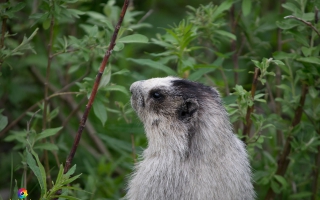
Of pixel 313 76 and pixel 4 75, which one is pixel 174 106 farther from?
pixel 4 75

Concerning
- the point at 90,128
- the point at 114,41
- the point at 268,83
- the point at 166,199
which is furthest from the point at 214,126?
the point at 90,128

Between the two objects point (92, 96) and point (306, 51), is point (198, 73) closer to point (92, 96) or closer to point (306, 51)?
point (306, 51)

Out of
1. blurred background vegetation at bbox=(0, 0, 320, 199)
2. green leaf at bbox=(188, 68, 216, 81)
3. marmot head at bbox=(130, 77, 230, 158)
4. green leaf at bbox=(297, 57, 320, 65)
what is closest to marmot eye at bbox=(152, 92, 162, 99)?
marmot head at bbox=(130, 77, 230, 158)

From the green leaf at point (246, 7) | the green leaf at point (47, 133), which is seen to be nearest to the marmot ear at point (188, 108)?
the green leaf at point (47, 133)

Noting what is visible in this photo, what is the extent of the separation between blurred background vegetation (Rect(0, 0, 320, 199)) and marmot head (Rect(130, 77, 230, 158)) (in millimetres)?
Answer: 255

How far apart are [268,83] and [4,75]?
2.09m

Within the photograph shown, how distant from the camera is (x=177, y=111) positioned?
3639mm

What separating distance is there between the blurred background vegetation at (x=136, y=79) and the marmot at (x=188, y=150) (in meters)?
0.30

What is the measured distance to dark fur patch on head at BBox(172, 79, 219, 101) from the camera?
143 inches

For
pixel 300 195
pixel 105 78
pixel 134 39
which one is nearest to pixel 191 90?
pixel 134 39

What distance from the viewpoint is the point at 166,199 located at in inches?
137

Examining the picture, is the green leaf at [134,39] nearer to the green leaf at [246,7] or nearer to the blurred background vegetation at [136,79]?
the blurred background vegetation at [136,79]

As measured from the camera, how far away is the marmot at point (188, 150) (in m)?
3.47

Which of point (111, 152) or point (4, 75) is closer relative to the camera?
point (4, 75)
